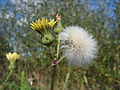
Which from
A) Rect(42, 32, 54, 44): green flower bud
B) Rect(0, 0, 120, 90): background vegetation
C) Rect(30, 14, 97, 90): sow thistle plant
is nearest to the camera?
Rect(42, 32, 54, 44): green flower bud

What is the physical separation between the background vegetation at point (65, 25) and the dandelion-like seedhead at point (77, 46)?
8.03 feet

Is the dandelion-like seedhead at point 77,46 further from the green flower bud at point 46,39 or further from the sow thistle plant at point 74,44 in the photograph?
the green flower bud at point 46,39

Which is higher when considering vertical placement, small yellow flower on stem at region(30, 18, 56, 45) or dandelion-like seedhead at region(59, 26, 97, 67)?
small yellow flower on stem at region(30, 18, 56, 45)

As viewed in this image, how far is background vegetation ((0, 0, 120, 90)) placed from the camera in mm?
3799

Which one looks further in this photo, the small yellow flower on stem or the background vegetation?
the background vegetation

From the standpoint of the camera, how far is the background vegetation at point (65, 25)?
380cm

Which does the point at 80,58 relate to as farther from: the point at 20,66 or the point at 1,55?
the point at 1,55

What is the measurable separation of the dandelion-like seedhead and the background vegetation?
245 cm

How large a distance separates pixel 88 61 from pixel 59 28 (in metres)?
0.20

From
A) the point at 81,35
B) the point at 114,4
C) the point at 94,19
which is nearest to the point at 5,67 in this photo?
the point at 94,19

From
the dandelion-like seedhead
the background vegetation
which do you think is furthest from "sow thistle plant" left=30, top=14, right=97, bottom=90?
the background vegetation

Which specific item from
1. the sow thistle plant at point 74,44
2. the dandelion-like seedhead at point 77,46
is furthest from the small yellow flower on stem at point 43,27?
the dandelion-like seedhead at point 77,46

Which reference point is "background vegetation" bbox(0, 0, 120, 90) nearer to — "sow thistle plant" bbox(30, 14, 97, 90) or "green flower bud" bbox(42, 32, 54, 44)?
"sow thistle plant" bbox(30, 14, 97, 90)

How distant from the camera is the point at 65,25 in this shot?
12.4ft
